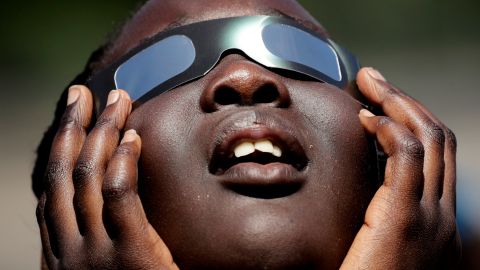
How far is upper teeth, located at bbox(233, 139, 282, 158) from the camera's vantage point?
1.98 meters

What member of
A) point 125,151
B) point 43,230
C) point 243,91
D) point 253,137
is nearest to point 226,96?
point 243,91

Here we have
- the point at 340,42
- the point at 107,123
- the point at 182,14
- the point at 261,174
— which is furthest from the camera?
the point at 340,42

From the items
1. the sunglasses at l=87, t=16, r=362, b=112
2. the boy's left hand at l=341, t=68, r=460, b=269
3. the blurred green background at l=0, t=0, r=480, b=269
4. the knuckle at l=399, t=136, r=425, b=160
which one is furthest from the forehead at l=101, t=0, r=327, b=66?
the blurred green background at l=0, t=0, r=480, b=269

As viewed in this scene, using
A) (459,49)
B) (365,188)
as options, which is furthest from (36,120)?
(365,188)

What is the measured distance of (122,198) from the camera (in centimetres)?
194

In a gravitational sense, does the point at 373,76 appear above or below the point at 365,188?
above

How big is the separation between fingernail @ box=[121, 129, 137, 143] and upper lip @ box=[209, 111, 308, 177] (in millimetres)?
211

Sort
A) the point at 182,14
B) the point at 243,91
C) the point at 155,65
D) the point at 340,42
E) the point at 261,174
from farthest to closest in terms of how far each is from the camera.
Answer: the point at 340,42, the point at 182,14, the point at 155,65, the point at 243,91, the point at 261,174

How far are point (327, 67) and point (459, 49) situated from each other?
3.85 meters

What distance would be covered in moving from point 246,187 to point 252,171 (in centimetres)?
4

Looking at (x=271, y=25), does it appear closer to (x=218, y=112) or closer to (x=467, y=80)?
(x=218, y=112)

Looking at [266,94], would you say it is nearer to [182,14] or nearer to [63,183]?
[182,14]

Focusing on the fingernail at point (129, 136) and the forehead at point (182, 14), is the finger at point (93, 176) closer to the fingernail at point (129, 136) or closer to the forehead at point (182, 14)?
the fingernail at point (129, 136)

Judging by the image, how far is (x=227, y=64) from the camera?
7.07 feet
